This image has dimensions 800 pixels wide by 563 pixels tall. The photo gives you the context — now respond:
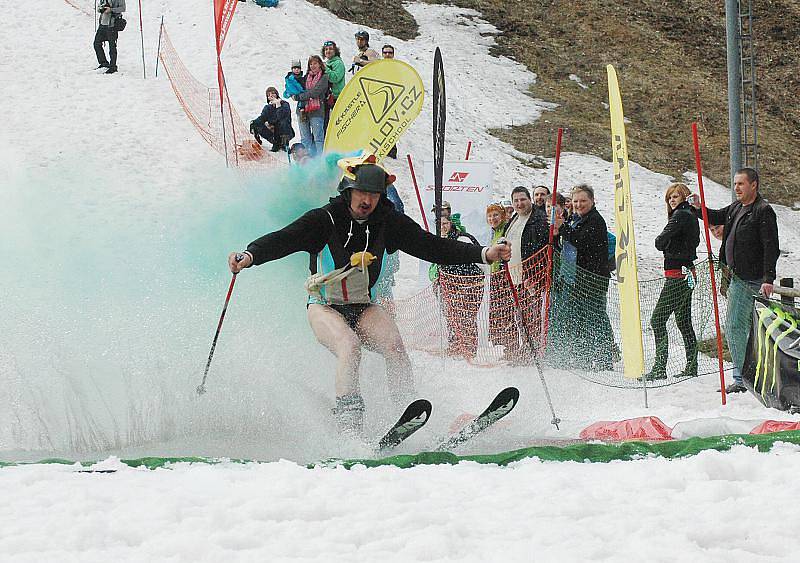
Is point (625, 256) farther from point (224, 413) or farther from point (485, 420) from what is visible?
point (224, 413)

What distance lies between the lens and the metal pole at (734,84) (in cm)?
1056

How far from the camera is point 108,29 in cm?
1819

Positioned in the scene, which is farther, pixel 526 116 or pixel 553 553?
pixel 526 116

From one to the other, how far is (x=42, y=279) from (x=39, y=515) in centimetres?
558

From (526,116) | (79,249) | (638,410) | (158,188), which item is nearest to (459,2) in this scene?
(526,116)

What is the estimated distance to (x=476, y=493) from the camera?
3.72 metres

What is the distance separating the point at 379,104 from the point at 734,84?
400cm

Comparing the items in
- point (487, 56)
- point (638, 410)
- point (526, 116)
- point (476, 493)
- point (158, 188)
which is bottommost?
point (638, 410)

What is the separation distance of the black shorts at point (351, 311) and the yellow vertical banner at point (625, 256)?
197cm

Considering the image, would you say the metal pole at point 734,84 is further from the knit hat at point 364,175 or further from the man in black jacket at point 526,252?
the knit hat at point 364,175

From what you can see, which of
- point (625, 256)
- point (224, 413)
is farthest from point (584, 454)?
point (625, 256)

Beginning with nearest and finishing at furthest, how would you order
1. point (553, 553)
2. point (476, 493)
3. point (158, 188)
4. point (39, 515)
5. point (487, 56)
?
1. point (553, 553)
2. point (39, 515)
3. point (476, 493)
4. point (158, 188)
5. point (487, 56)

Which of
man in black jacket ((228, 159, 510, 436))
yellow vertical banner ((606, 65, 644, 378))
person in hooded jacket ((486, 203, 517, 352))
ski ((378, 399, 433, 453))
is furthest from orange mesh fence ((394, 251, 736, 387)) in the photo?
ski ((378, 399, 433, 453))

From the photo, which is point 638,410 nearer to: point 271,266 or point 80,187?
point 271,266
